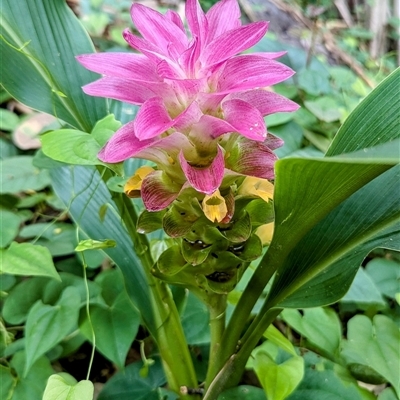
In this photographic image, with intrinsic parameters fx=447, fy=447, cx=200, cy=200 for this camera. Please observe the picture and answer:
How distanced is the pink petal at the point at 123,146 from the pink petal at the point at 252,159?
96 millimetres

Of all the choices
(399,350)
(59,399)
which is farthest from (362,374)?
(59,399)

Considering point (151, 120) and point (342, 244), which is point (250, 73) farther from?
Answer: point (342, 244)

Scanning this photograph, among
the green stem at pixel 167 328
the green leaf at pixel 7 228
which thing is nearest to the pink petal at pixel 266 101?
the green stem at pixel 167 328

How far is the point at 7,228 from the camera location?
0.78 metres

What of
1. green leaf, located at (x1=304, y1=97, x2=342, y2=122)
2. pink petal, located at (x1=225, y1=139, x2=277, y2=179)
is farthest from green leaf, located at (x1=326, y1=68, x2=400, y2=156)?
green leaf, located at (x1=304, y1=97, x2=342, y2=122)

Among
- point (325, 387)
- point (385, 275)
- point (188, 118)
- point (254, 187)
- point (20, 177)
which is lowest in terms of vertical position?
point (385, 275)

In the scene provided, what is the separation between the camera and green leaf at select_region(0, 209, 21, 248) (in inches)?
29.9

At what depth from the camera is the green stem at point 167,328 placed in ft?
2.16

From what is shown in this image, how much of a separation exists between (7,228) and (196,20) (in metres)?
0.51

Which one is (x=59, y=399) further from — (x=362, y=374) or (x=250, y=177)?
(x=362, y=374)

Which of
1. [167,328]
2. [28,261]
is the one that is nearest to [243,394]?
[167,328]

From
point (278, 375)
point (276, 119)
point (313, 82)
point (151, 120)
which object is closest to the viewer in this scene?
point (151, 120)

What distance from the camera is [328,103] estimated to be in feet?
4.45

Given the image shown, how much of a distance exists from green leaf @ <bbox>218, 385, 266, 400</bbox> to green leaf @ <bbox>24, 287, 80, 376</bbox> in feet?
0.85
